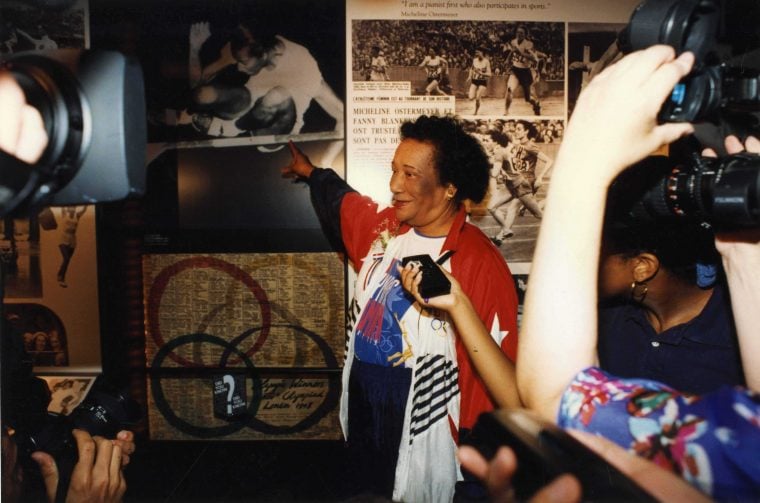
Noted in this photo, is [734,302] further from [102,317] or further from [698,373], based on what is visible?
[102,317]

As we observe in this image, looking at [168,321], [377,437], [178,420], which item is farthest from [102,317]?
[377,437]

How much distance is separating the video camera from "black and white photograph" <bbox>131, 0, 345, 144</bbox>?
150 cm

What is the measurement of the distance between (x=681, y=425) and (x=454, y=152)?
1610mm

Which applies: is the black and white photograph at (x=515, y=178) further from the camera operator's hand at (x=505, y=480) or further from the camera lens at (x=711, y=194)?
the camera operator's hand at (x=505, y=480)

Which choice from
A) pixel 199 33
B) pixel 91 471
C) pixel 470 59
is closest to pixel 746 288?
pixel 91 471

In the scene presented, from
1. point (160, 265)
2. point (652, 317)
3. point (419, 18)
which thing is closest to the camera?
point (652, 317)

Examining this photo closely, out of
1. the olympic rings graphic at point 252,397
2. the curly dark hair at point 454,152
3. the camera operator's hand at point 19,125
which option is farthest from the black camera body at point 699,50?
the olympic rings graphic at point 252,397

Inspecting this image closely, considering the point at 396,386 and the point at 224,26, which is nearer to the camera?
the point at 396,386

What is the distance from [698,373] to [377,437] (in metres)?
1.07

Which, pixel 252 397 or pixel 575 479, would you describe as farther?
pixel 252 397

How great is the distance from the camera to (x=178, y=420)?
2297 mm

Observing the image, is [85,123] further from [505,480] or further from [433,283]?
[433,283]

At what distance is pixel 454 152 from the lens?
2.01 metres

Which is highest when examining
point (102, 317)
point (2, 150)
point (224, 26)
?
point (224, 26)
